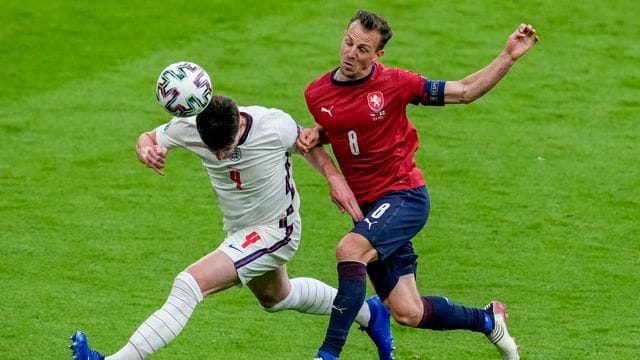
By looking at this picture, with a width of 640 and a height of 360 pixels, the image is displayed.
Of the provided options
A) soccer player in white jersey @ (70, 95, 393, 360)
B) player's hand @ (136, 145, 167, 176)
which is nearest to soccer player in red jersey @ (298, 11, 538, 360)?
soccer player in white jersey @ (70, 95, 393, 360)

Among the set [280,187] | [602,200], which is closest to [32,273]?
[280,187]

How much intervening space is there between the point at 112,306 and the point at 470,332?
2.44m

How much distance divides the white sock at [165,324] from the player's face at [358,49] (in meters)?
1.54

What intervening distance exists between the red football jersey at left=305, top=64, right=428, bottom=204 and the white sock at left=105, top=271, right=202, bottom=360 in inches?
46.8

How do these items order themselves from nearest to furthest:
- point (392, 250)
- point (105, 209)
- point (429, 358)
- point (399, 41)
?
point (392, 250) < point (429, 358) < point (105, 209) < point (399, 41)

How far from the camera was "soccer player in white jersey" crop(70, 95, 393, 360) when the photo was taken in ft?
25.7

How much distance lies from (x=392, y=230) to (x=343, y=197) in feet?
1.11

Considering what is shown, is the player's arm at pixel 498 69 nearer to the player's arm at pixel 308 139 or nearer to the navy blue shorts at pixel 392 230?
the navy blue shorts at pixel 392 230

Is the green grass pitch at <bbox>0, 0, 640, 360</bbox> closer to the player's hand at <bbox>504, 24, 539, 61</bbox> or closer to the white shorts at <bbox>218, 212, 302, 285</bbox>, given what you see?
the white shorts at <bbox>218, 212, 302, 285</bbox>

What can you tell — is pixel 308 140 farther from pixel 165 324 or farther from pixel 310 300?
pixel 165 324

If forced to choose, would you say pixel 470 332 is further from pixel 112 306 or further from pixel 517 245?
pixel 112 306

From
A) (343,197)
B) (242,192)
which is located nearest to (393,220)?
(343,197)

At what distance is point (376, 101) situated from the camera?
8180 mm

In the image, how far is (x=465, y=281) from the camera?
10.2 metres
